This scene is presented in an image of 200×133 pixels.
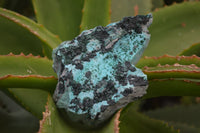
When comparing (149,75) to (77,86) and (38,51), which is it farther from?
(38,51)

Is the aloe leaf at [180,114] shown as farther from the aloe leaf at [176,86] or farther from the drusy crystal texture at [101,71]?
the drusy crystal texture at [101,71]

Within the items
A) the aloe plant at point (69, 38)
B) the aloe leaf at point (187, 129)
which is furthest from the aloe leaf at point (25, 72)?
the aloe leaf at point (187, 129)

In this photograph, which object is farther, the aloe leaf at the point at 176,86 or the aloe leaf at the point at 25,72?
the aloe leaf at the point at 176,86

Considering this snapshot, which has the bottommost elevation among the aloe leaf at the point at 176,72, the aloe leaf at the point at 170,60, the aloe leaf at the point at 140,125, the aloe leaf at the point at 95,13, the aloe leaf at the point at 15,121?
the aloe leaf at the point at 140,125

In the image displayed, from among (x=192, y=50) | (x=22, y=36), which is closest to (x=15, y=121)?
(x=22, y=36)

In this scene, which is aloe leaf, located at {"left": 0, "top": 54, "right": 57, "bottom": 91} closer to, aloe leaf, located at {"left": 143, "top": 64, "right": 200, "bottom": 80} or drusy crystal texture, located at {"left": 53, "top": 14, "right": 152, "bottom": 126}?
drusy crystal texture, located at {"left": 53, "top": 14, "right": 152, "bottom": 126}

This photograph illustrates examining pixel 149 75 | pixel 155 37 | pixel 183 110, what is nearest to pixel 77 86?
pixel 149 75
